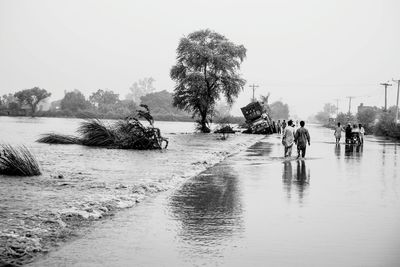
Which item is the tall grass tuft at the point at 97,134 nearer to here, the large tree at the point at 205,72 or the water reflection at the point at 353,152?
the water reflection at the point at 353,152

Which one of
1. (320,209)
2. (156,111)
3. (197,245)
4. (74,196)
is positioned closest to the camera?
(197,245)

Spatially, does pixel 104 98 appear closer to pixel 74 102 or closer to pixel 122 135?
pixel 74 102

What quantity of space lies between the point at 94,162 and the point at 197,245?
15.1m

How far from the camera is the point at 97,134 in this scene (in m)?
33.3

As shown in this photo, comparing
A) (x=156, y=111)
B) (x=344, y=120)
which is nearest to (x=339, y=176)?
(x=344, y=120)

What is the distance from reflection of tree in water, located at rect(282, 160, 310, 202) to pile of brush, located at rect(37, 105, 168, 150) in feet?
37.8

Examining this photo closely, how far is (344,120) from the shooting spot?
115 m

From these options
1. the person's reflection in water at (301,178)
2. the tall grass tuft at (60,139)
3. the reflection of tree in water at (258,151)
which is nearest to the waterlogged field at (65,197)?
the person's reflection in water at (301,178)

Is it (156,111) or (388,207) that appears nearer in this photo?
(388,207)

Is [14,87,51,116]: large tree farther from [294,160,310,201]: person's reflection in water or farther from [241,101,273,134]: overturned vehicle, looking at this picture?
[294,160,310,201]: person's reflection in water

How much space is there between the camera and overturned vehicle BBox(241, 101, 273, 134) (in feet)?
207

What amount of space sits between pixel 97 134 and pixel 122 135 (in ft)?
8.84

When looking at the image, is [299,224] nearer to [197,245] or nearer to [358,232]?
[358,232]

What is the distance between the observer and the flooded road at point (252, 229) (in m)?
6.18
